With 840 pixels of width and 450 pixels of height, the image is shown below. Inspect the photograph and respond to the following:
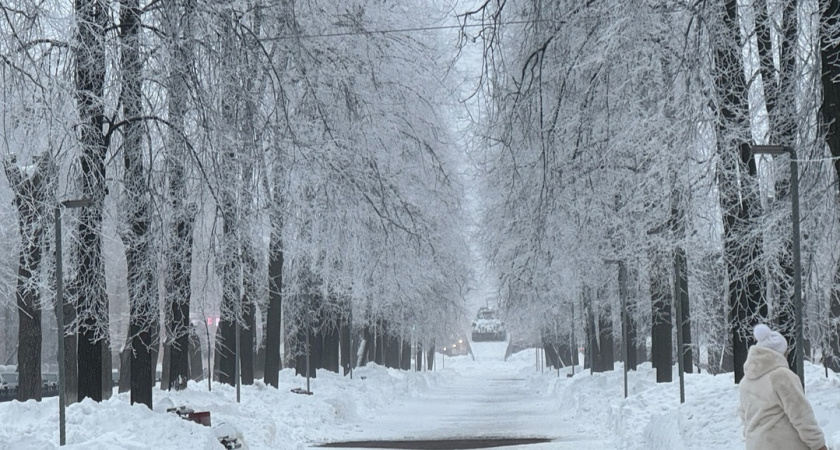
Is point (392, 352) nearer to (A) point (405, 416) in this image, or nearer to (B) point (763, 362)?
(A) point (405, 416)

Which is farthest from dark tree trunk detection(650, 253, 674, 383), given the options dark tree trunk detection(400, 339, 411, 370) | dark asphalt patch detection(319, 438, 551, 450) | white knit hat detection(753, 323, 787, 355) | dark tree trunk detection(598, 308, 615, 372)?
dark tree trunk detection(400, 339, 411, 370)

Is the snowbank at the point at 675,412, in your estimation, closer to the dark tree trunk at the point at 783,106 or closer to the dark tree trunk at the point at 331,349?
the dark tree trunk at the point at 783,106

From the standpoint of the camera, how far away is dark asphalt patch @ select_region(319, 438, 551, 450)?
68.0ft

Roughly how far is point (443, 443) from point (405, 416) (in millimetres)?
10692

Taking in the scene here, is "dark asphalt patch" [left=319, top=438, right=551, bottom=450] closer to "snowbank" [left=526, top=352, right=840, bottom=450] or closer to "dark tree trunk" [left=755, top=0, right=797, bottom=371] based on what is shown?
"snowbank" [left=526, top=352, right=840, bottom=450]

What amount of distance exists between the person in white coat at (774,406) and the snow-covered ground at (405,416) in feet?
8.22

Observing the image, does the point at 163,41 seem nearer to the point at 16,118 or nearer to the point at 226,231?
the point at 16,118

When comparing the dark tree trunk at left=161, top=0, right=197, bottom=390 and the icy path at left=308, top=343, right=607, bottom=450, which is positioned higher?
the dark tree trunk at left=161, top=0, right=197, bottom=390

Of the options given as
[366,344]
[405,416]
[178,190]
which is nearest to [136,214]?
[178,190]

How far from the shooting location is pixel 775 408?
816 centimetres

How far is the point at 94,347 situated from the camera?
17.3m

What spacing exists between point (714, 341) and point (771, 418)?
2712cm

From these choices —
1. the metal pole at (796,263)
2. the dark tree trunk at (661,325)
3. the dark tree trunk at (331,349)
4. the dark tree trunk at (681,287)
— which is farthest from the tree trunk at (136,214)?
the dark tree trunk at (331,349)

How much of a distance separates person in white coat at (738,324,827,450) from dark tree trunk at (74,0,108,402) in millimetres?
5570
